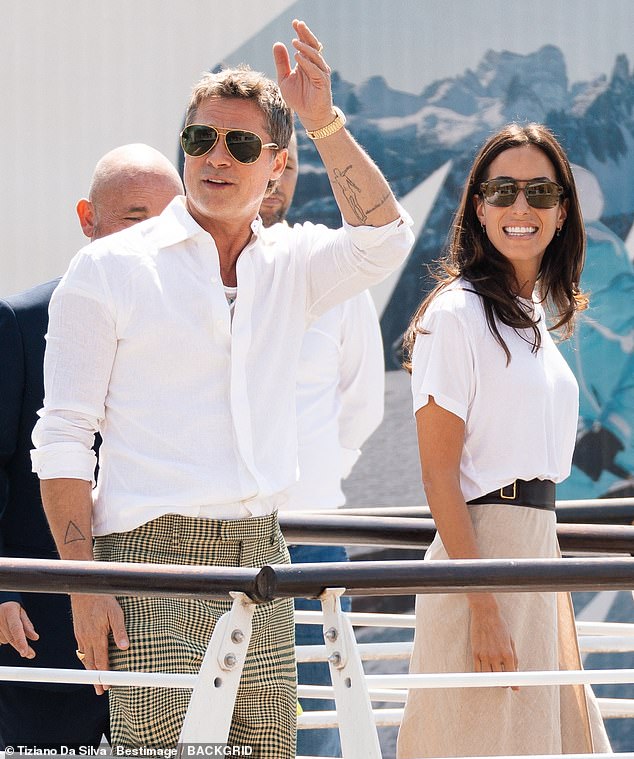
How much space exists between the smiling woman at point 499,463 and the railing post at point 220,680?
29.9 inches

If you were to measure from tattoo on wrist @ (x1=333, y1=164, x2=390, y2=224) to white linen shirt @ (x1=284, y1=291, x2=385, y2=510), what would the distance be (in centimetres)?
122

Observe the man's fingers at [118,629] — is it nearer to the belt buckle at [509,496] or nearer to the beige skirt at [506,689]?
the beige skirt at [506,689]

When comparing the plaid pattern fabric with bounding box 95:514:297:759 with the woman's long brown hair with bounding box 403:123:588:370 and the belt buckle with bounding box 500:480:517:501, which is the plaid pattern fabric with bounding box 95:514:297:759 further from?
the woman's long brown hair with bounding box 403:123:588:370

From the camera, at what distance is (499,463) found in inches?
108

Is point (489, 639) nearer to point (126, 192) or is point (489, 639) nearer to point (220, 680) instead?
point (220, 680)

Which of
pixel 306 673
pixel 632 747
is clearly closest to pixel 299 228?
pixel 306 673

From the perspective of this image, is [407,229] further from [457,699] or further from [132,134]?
[132,134]

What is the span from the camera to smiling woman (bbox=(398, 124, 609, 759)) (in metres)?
2.62

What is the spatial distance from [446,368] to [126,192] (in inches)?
43.0

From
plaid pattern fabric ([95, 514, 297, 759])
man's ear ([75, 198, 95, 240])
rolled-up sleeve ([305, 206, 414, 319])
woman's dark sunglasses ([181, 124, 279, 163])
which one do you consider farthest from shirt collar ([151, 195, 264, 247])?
man's ear ([75, 198, 95, 240])

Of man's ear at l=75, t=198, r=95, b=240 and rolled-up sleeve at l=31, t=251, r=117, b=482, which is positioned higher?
man's ear at l=75, t=198, r=95, b=240

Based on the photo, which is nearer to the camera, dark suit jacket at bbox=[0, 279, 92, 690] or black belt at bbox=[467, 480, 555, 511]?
black belt at bbox=[467, 480, 555, 511]

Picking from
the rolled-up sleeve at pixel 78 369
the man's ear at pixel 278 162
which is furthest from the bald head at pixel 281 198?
the rolled-up sleeve at pixel 78 369

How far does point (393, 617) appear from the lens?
2.90 metres
